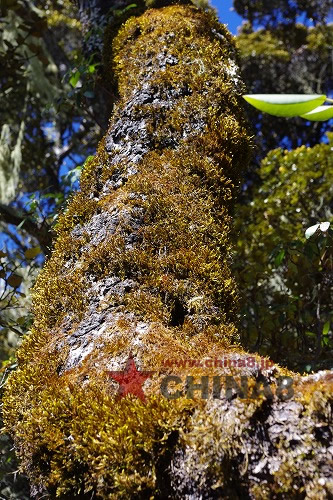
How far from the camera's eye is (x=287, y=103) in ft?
1.65

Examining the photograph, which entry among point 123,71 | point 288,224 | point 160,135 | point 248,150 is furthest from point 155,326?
point 288,224

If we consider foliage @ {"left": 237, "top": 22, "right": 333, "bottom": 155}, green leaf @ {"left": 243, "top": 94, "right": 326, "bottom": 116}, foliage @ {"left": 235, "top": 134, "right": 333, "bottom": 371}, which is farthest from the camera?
foliage @ {"left": 237, "top": 22, "right": 333, "bottom": 155}

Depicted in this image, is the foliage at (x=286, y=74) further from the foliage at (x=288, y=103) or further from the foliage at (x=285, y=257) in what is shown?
the foliage at (x=288, y=103)

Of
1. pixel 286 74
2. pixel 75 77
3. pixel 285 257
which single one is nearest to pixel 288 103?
pixel 75 77

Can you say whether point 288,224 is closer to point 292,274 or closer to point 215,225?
point 292,274

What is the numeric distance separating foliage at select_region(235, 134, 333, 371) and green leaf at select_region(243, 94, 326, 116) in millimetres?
2145

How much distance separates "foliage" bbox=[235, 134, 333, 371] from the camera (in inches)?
111

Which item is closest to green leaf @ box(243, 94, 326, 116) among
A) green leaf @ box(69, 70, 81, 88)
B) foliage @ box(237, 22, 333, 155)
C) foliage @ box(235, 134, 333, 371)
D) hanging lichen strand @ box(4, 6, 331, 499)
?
hanging lichen strand @ box(4, 6, 331, 499)

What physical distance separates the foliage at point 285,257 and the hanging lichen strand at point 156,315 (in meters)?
1.35

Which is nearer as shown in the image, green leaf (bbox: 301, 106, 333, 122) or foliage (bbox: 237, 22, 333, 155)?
green leaf (bbox: 301, 106, 333, 122)

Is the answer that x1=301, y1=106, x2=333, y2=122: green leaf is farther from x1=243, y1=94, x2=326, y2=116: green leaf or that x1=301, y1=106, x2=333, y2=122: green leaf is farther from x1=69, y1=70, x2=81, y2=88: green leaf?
x1=69, y1=70, x2=81, y2=88: green leaf

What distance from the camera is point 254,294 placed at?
118 inches

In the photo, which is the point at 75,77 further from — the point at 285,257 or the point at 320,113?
the point at 320,113

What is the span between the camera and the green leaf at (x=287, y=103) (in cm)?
50
